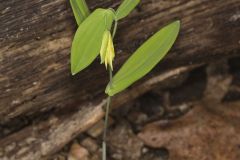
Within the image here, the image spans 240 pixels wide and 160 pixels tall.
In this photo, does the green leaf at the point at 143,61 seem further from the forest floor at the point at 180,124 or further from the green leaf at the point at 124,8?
the forest floor at the point at 180,124

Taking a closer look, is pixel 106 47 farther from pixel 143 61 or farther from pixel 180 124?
pixel 180 124

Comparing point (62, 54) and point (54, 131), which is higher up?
point (62, 54)

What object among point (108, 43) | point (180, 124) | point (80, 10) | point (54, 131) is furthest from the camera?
point (180, 124)

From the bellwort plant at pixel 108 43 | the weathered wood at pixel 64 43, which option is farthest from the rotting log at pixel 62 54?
the bellwort plant at pixel 108 43

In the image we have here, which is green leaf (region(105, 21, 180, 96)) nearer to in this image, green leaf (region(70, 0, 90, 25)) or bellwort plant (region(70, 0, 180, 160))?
bellwort plant (region(70, 0, 180, 160))

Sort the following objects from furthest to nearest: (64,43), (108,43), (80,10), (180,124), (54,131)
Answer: (180,124), (54,131), (64,43), (80,10), (108,43)

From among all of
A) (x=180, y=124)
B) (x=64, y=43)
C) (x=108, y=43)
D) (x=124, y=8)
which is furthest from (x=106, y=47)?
(x=180, y=124)
